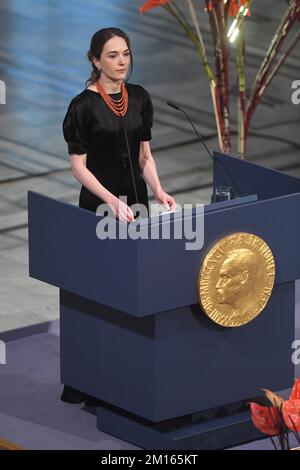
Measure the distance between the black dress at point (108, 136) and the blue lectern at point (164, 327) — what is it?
1.19ft

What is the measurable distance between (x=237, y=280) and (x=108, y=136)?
956 mm

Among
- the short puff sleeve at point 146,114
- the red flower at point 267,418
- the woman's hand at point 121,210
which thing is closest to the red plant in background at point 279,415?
the red flower at point 267,418

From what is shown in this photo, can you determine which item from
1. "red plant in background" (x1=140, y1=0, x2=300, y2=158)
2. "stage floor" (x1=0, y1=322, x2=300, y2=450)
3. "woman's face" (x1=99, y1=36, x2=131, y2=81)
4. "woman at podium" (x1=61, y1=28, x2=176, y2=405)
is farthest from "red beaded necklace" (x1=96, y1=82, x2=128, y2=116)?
"stage floor" (x1=0, y1=322, x2=300, y2=450)

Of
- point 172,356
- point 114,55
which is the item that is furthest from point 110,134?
point 172,356

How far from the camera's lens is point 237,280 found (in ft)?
24.0

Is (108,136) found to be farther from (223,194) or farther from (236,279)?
(236,279)

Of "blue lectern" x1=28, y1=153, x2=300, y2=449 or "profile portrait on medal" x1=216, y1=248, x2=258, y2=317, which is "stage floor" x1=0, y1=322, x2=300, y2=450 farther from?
"profile portrait on medal" x1=216, y1=248, x2=258, y2=317

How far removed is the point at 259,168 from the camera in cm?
788

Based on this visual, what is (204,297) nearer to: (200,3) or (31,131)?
(31,131)

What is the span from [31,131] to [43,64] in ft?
5.70

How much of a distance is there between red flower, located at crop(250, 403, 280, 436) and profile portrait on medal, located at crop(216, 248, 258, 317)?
75 cm

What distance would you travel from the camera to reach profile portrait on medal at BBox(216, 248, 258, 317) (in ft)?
23.9

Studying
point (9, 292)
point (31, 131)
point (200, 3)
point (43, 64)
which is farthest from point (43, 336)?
point (200, 3)

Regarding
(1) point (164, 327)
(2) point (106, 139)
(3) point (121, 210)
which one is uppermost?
(2) point (106, 139)
